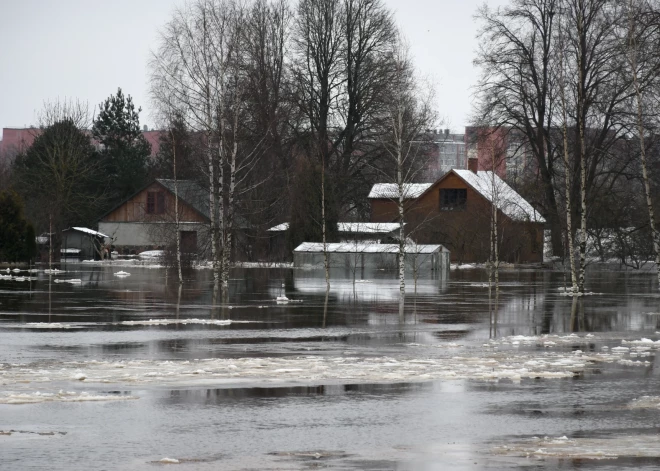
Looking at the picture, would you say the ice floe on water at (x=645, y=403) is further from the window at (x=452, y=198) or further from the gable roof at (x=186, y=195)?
the gable roof at (x=186, y=195)

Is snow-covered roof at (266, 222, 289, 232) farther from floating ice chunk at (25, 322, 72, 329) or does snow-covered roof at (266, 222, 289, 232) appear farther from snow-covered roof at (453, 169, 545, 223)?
floating ice chunk at (25, 322, 72, 329)

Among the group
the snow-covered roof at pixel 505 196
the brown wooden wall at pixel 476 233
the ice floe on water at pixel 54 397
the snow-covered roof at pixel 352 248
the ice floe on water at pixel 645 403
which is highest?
→ the snow-covered roof at pixel 505 196

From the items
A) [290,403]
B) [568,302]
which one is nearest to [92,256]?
[568,302]

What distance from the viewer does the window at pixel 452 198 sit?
8500cm

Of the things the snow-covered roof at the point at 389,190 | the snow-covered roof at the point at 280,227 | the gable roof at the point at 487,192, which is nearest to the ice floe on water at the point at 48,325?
the gable roof at the point at 487,192

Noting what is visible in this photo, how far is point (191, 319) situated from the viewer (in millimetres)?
25453

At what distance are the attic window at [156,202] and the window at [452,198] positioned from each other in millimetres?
25428

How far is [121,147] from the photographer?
104438 mm

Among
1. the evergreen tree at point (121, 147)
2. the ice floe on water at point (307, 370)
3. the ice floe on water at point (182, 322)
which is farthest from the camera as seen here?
the evergreen tree at point (121, 147)

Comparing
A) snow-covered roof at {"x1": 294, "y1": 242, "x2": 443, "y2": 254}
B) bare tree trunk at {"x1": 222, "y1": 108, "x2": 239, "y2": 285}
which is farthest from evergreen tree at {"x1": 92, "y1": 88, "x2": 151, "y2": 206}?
bare tree trunk at {"x1": 222, "y1": 108, "x2": 239, "y2": 285}

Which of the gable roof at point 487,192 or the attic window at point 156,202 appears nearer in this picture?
the gable roof at point 487,192

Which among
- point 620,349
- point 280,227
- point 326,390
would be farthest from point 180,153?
point 326,390

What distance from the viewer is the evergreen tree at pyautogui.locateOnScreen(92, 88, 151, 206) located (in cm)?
10288

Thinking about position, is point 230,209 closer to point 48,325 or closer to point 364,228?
point 48,325
